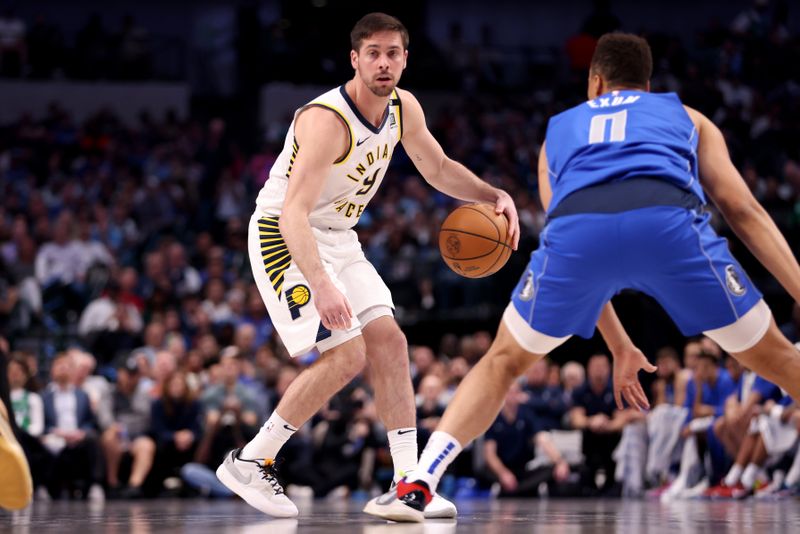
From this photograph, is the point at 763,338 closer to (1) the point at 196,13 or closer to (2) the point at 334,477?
(2) the point at 334,477

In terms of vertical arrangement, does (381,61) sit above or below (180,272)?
above

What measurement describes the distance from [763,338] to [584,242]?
737mm

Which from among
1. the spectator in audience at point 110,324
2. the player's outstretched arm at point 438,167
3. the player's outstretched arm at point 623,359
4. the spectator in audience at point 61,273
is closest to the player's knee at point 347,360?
the player's outstretched arm at point 438,167

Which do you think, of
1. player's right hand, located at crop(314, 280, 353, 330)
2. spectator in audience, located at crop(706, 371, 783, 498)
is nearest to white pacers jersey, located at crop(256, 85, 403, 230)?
player's right hand, located at crop(314, 280, 353, 330)

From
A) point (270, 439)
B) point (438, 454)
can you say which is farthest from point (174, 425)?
point (438, 454)

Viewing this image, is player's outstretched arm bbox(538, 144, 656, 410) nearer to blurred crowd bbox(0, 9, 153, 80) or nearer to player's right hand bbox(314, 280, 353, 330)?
player's right hand bbox(314, 280, 353, 330)

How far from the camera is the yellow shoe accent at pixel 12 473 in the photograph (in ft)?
13.2

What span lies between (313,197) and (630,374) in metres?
1.57

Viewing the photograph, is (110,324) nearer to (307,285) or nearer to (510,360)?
(307,285)

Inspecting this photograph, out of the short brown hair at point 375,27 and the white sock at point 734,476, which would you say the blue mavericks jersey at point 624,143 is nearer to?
the short brown hair at point 375,27

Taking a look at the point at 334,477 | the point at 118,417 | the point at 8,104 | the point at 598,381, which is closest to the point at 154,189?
the point at 8,104

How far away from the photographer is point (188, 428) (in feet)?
39.0

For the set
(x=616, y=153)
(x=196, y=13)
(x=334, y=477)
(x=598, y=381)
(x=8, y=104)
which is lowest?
(x=334, y=477)

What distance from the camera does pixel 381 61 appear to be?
5242 mm
